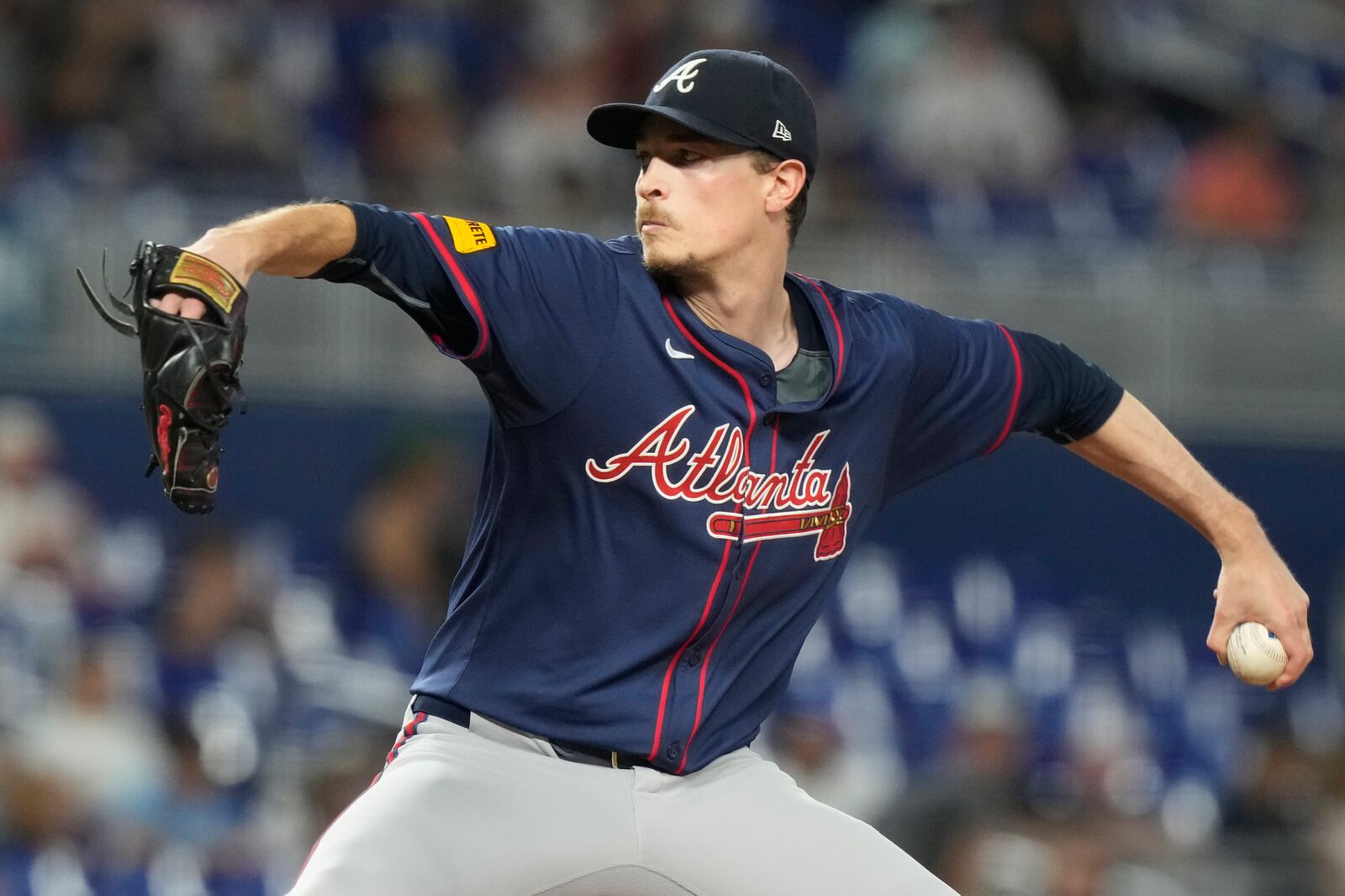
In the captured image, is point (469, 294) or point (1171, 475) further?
point (1171, 475)

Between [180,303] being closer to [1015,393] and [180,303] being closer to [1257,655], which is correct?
[1015,393]

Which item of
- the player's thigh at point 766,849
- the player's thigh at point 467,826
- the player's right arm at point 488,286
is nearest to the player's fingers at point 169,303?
the player's right arm at point 488,286

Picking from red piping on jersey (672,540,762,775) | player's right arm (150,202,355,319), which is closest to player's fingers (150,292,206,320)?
player's right arm (150,202,355,319)

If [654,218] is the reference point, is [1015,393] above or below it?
below

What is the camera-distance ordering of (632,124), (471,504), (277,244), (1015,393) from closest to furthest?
1. (277,244)
2. (632,124)
3. (1015,393)
4. (471,504)

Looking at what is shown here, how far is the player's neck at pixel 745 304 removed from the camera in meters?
3.70

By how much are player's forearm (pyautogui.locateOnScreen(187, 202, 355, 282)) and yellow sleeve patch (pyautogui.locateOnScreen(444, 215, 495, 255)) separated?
23 centimetres

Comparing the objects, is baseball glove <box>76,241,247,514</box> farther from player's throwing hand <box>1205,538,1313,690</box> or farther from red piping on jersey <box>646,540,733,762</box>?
player's throwing hand <box>1205,538,1313,690</box>

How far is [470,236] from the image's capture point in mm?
3400

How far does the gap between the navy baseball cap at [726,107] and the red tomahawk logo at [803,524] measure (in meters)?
0.63

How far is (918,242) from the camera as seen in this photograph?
9.64 meters

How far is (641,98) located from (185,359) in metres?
7.48

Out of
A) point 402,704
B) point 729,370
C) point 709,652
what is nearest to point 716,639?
point 709,652

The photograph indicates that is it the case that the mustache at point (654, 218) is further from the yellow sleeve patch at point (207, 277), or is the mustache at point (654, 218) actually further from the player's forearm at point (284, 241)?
the yellow sleeve patch at point (207, 277)
